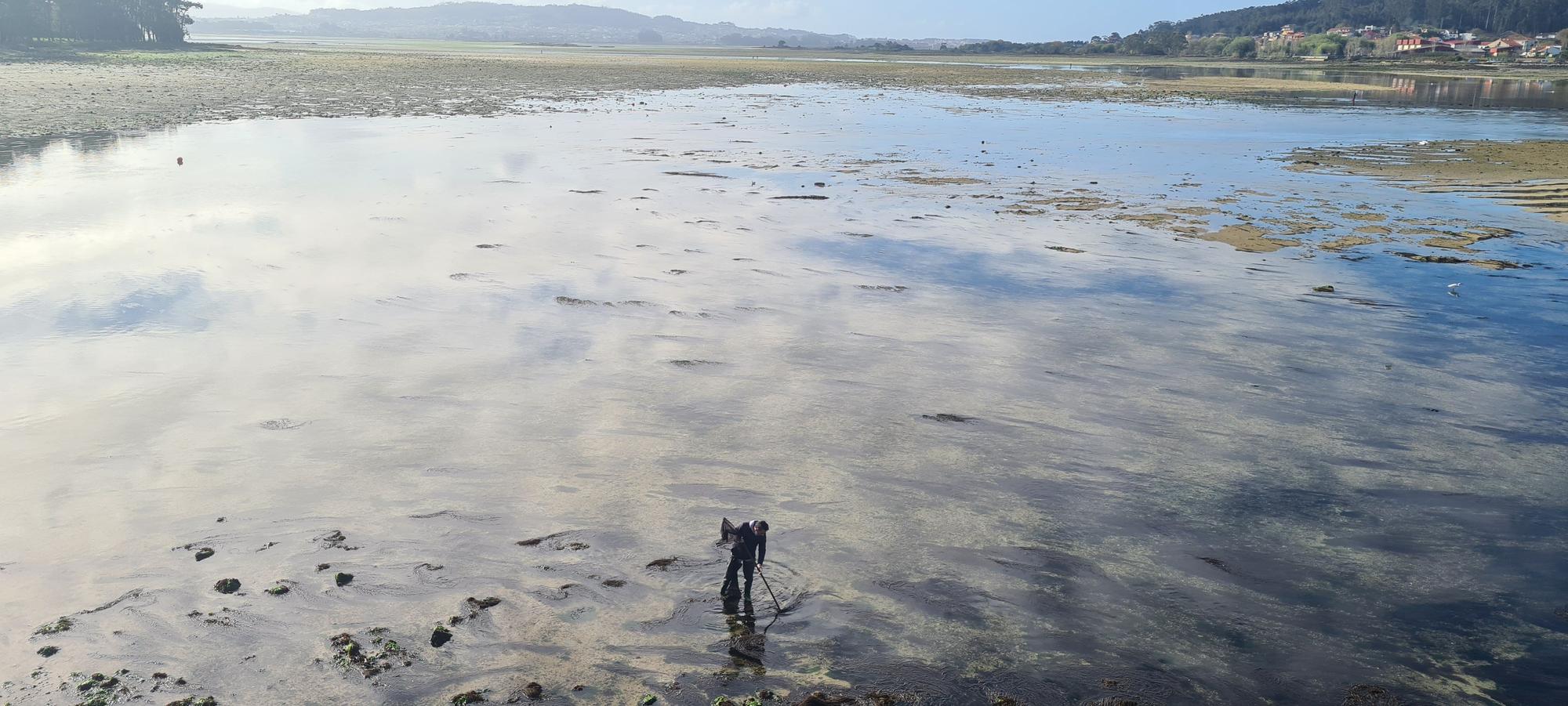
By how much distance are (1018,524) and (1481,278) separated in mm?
14095

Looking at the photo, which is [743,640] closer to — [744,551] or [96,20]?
[744,551]

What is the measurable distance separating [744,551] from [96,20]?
110 meters

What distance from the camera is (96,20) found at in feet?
304

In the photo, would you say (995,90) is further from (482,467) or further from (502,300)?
(482,467)

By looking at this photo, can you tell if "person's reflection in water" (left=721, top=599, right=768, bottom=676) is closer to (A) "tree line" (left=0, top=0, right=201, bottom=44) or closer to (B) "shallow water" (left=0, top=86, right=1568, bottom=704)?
(B) "shallow water" (left=0, top=86, right=1568, bottom=704)

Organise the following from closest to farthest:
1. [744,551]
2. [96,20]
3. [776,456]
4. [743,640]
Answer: [743,640] < [744,551] < [776,456] < [96,20]

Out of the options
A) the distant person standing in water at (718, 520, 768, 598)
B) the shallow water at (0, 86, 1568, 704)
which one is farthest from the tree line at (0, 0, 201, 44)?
the distant person standing in water at (718, 520, 768, 598)

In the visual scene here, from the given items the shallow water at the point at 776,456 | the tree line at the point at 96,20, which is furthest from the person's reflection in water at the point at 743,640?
the tree line at the point at 96,20

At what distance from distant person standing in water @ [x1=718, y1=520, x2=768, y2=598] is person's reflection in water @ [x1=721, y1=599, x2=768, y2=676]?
0.35 ft

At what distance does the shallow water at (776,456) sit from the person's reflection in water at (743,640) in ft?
0.12

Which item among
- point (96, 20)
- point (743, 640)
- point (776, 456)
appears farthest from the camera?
point (96, 20)

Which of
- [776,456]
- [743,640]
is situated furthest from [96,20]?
[743,640]

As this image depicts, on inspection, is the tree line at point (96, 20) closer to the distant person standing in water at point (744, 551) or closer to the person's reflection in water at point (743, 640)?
the distant person standing in water at point (744, 551)

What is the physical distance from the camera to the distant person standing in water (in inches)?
307
